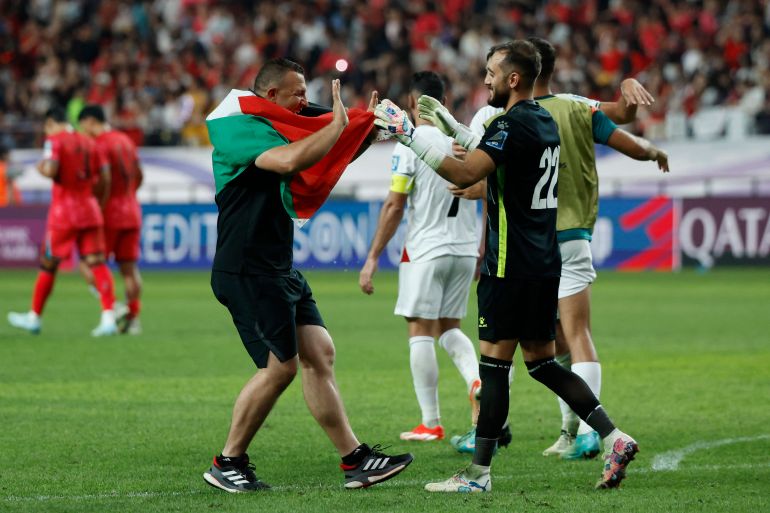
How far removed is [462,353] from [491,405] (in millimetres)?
2089

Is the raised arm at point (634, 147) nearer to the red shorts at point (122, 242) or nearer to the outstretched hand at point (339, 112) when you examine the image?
the outstretched hand at point (339, 112)

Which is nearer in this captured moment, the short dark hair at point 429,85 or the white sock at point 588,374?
the white sock at point 588,374

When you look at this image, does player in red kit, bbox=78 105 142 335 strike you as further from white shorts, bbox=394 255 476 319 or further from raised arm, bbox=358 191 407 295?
white shorts, bbox=394 255 476 319

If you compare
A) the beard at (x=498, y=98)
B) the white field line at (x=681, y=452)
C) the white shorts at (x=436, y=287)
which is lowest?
the white field line at (x=681, y=452)

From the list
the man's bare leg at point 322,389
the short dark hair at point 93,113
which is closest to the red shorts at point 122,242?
the short dark hair at point 93,113

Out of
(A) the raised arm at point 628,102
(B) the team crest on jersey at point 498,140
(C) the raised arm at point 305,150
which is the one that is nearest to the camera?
(C) the raised arm at point 305,150

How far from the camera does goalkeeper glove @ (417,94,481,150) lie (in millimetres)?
6586

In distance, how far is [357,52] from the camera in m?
30.5

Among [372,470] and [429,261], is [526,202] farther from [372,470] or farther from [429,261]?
[429,261]

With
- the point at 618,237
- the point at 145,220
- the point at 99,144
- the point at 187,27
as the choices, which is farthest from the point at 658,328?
the point at 187,27

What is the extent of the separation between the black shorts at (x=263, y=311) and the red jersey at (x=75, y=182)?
8.47 meters

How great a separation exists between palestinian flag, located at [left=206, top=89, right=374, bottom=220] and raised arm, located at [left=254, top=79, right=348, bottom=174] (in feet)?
0.30

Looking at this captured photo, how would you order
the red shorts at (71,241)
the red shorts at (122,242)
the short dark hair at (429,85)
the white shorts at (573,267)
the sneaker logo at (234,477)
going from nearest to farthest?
the sneaker logo at (234,477) < the white shorts at (573,267) < the short dark hair at (429,85) < the red shorts at (71,241) < the red shorts at (122,242)

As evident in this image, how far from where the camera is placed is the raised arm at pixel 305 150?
628cm
